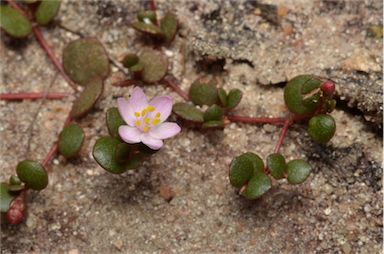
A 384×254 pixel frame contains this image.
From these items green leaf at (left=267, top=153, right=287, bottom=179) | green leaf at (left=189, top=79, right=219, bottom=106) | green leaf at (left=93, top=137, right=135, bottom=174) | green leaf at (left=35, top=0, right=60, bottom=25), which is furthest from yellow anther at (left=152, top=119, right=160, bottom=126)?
green leaf at (left=35, top=0, right=60, bottom=25)

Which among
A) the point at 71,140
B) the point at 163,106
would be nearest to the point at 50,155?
the point at 71,140

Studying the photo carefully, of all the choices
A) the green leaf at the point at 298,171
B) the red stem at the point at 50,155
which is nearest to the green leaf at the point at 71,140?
the red stem at the point at 50,155

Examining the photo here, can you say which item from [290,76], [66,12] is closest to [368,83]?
[290,76]

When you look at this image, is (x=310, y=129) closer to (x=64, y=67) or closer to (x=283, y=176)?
(x=283, y=176)

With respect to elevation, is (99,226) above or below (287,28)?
below

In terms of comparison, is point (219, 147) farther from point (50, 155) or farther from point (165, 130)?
point (50, 155)

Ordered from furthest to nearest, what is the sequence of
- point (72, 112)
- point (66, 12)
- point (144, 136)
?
point (66, 12) → point (72, 112) → point (144, 136)
